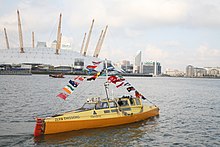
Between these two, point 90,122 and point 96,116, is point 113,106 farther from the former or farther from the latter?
point 90,122

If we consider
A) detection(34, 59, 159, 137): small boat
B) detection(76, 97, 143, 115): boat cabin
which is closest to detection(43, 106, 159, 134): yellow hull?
detection(34, 59, 159, 137): small boat

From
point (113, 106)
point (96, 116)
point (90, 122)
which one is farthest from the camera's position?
point (113, 106)

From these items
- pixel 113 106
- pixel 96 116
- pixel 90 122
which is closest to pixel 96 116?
Result: pixel 96 116

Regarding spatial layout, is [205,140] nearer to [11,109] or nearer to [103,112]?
[103,112]

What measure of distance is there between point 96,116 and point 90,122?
2.47 ft

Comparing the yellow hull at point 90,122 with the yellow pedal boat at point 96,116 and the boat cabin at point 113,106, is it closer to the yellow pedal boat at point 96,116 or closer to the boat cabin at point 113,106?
the yellow pedal boat at point 96,116

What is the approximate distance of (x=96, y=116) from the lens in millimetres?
23000

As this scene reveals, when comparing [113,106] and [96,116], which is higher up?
Answer: [113,106]

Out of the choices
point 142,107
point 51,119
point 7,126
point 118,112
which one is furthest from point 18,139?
point 142,107

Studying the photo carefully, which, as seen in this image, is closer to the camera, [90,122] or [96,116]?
[90,122]

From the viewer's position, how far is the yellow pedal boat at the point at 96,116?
20.6 metres

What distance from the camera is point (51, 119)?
67.5 feet

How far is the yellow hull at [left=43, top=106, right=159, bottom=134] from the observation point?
20.7 meters

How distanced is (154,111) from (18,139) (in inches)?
612
